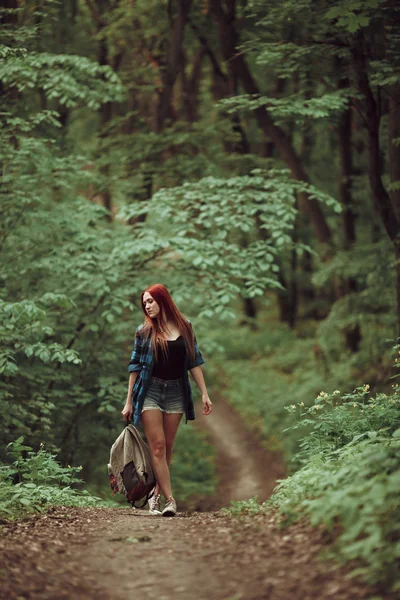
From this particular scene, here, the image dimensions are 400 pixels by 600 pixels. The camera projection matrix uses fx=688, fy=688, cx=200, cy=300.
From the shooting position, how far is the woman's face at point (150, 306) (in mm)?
6871

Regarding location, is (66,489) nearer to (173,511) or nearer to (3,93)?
(173,511)

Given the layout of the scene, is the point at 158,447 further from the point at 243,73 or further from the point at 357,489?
the point at 243,73

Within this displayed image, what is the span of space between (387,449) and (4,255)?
23.5 feet

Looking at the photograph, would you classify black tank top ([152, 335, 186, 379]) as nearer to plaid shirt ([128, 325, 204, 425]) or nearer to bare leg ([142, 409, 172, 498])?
plaid shirt ([128, 325, 204, 425])

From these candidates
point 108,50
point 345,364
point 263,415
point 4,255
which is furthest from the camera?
point 263,415

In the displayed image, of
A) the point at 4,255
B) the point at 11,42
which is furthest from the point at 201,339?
the point at 11,42

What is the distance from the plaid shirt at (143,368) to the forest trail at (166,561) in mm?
1166

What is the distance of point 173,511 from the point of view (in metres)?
6.84

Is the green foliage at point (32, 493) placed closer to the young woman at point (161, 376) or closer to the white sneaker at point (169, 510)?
the young woman at point (161, 376)

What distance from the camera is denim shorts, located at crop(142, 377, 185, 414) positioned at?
6.91 meters

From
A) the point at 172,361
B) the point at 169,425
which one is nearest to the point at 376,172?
the point at 172,361

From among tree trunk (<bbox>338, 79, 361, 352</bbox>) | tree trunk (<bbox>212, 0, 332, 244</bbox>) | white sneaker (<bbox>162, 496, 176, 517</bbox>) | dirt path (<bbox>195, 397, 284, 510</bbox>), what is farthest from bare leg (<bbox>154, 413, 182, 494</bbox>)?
tree trunk (<bbox>338, 79, 361, 352</bbox>)

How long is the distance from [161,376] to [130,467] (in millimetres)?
939

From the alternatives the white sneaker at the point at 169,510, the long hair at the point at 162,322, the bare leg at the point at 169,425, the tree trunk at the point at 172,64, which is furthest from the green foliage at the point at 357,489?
the tree trunk at the point at 172,64
